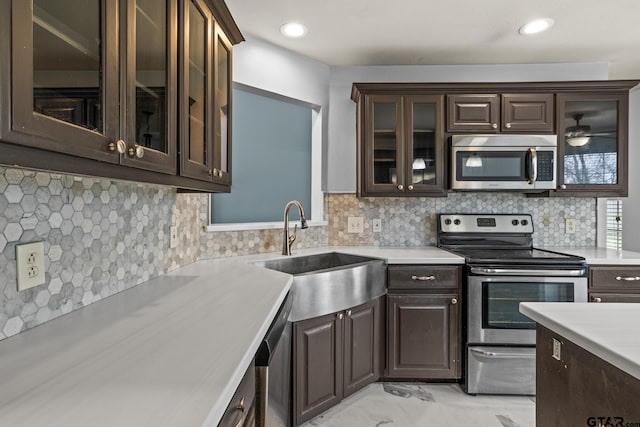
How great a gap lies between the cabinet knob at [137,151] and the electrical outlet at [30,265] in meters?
0.38

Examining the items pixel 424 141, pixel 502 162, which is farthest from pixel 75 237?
pixel 502 162

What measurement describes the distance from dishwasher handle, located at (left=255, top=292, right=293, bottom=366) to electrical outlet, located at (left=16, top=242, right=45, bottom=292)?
25.3 inches

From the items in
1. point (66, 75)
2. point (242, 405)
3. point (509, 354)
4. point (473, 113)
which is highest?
point (473, 113)

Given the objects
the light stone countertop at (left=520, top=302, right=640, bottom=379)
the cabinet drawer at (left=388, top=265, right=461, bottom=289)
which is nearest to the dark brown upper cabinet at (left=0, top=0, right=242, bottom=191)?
the light stone countertop at (left=520, top=302, right=640, bottom=379)

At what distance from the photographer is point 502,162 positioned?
2703mm

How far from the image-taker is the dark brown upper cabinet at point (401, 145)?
2.76 m

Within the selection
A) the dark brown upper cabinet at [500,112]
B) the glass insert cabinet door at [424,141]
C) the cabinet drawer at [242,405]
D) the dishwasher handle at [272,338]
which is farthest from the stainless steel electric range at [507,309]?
the cabinet drawer at [242,405]

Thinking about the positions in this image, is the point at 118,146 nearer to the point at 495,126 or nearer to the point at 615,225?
the point at 495,126

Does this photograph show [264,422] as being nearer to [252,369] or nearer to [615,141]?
[252,369]

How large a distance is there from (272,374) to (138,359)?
587mm

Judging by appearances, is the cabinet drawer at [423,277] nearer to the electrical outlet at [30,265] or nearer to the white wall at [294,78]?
the white wall at [294,78]

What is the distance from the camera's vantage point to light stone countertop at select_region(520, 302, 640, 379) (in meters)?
0.90

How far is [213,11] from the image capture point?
5.14ft

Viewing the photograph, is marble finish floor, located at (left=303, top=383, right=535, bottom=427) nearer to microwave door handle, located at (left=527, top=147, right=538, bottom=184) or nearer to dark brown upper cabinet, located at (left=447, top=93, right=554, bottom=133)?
microwave door handle, located at (left=527, top=147, right=538, bottom=184)
